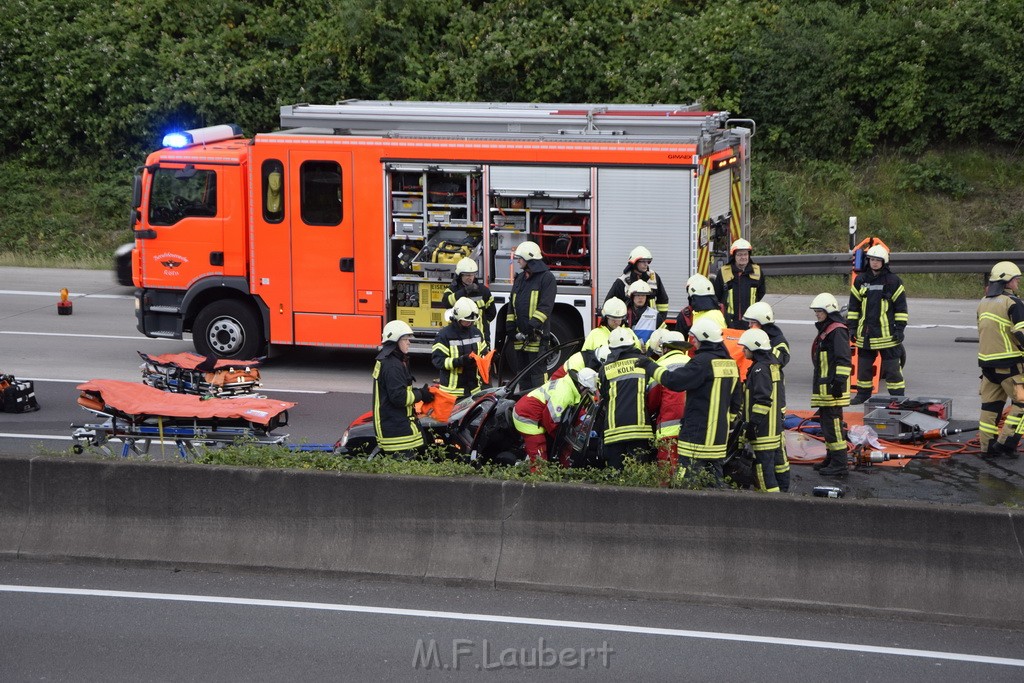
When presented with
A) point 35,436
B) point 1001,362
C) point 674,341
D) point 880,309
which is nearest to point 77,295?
point 35,436

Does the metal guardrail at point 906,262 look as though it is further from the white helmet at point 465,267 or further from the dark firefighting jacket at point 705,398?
the dark firefighting jacket at point 705,398

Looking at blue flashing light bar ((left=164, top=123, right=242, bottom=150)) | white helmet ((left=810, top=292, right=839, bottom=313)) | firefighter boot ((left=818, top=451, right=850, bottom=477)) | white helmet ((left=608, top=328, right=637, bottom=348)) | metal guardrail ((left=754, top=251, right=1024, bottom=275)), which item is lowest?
firefighter boot ((left=818, top=451, right=850, bottom=477))

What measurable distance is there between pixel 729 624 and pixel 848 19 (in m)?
18.3

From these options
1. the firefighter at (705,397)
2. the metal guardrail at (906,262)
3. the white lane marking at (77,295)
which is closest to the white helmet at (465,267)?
the firefighter at (705,397)

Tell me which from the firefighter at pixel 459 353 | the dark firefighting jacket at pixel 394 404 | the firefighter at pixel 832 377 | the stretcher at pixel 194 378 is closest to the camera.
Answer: the dark firefighting jacket at pixel 394 404

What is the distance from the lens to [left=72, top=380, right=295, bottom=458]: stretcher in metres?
9.44

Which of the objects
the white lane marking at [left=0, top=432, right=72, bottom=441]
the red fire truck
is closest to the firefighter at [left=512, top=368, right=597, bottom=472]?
the red fire truck

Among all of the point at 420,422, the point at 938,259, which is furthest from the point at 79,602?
the point at 938,259

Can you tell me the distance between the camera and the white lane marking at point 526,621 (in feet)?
22.8

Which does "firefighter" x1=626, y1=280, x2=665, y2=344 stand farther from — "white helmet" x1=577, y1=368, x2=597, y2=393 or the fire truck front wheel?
the fire truck front wheel

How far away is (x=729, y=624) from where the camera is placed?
737 cm

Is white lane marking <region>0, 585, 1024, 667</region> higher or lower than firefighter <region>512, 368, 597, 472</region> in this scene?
lower

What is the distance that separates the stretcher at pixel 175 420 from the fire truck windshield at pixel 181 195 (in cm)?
550

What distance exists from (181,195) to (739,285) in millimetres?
6445
